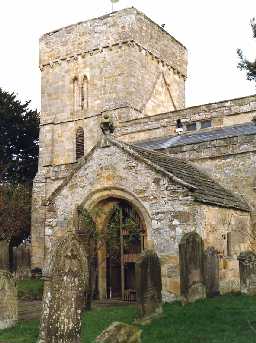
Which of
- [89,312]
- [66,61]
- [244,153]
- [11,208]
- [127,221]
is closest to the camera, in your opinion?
[89,312]

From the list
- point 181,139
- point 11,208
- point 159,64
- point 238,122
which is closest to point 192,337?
point 181,139

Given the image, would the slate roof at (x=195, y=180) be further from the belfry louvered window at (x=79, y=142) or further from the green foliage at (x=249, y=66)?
the belfry louvered window at (x=79, y=142)

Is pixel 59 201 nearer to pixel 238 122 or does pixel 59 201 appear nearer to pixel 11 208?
pixel 238 122

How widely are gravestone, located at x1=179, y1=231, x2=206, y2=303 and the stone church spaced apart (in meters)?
1.62

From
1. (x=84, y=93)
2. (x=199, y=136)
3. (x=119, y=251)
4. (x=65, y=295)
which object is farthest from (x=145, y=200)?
(x=84, y=93)

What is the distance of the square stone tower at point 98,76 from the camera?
34.4m

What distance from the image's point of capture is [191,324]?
35.3 feet

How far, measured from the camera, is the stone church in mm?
15461

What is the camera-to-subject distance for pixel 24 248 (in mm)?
33156

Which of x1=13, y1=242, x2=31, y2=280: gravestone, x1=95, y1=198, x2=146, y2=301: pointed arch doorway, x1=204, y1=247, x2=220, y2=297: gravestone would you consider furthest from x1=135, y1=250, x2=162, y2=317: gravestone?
x1=13, y1=242, x2=31, y2=280: gravestone

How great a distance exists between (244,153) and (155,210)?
4.72 m

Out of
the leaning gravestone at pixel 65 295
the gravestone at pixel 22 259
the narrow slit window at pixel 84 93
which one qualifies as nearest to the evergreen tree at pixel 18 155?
the gravestone at pixel 22 259

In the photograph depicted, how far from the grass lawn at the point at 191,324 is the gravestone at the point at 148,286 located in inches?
14.2

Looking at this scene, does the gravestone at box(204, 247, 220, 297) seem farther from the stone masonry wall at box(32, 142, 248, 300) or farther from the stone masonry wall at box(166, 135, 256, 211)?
the stone masonry wall at box(166, 135, 256, 211)
